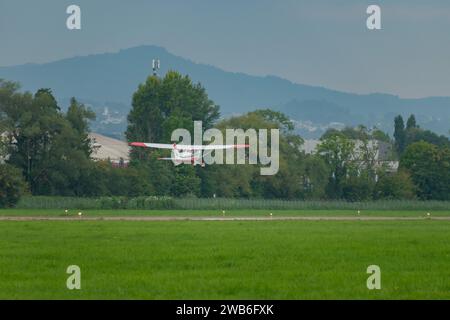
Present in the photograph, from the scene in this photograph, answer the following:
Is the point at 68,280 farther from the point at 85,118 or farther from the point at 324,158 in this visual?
the point at 324,158

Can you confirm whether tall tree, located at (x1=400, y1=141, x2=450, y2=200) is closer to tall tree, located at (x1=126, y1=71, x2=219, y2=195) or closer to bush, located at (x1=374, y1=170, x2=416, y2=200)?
bush, located at (x1=374, y1=170, x2=416, y2=200)

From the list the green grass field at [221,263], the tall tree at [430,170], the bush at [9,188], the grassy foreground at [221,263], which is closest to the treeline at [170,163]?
the tall tree at [430,170]

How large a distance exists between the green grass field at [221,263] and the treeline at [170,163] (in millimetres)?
48768

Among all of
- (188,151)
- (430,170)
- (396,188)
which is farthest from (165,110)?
(430,170)

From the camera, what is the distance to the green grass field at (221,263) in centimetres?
2378

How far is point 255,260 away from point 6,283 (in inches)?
328

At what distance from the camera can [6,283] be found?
25.2 metres

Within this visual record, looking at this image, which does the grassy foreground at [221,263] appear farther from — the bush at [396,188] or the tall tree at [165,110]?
the tall tree at [165,110]

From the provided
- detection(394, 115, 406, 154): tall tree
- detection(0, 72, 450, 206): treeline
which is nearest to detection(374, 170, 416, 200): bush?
detection(0, 72, 450, 206): treeline

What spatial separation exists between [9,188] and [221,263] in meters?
57.1

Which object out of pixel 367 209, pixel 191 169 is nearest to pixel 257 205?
pixel 367 209

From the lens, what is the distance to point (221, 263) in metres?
30.0

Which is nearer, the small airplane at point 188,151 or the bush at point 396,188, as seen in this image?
the small airplane at point 188,151
